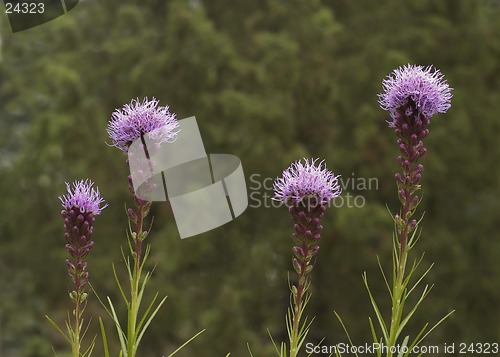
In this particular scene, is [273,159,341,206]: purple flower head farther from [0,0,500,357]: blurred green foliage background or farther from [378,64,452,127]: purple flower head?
[0,0,500,357]: blurred green foliage background

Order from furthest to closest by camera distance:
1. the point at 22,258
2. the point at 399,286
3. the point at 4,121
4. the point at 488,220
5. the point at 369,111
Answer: the point at 4,121 → the point at 22,258 → the point at 488,220 → the point at 369,111 → the point at 399,286

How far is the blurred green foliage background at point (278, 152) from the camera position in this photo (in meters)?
11.9

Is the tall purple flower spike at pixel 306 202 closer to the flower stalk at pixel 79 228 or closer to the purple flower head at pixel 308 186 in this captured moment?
the purple flower head at pixel 308 186

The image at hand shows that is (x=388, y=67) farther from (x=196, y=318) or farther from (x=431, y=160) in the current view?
Answer: (x=196, y=318)

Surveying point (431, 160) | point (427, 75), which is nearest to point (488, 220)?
point (431, 160)

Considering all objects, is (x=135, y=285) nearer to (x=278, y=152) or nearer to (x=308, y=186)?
(x=308, y=186)

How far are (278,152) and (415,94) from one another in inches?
326

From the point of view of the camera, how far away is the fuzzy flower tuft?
11.1ft

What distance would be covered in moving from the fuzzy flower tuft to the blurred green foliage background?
776 cm

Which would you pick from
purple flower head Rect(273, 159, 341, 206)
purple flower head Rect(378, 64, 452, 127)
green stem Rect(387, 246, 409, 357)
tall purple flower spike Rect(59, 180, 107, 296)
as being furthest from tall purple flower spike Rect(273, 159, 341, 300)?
tall purple flower spike Rect(59, 180, 107, 296)

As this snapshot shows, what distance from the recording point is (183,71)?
12.8m

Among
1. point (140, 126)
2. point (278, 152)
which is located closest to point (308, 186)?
point (140, 126)

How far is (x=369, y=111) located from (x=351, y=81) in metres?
0.94

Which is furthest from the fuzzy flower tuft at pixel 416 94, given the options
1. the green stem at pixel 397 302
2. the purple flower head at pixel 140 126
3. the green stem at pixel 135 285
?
the green stem at pixel 135 285
